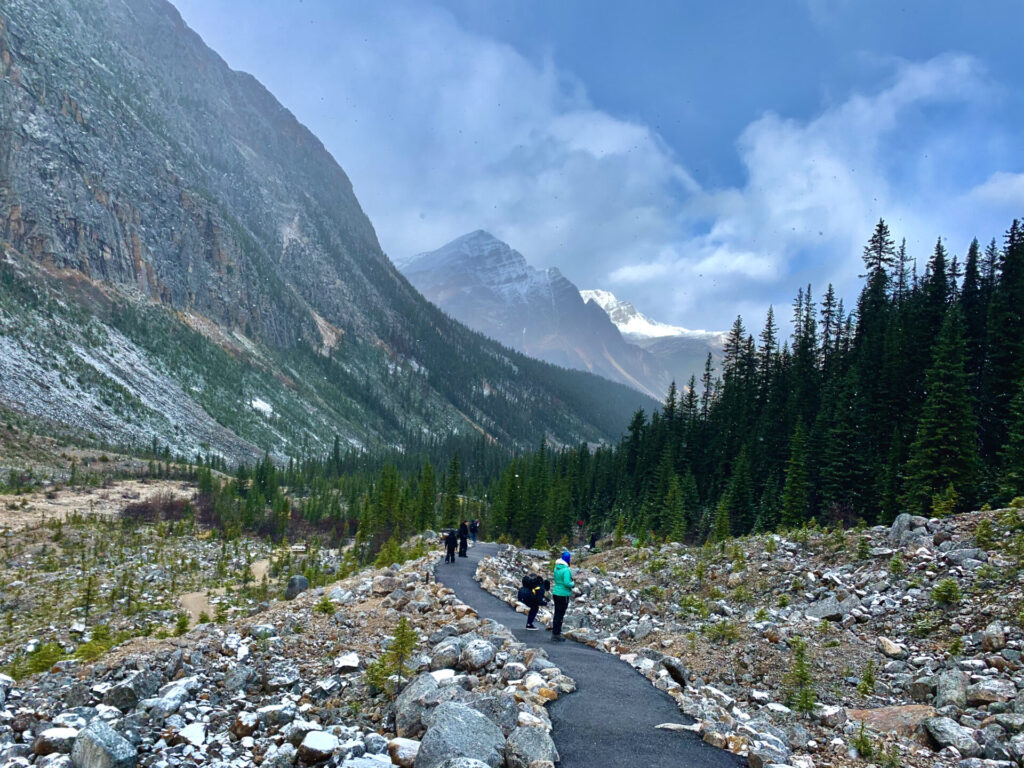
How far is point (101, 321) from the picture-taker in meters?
132

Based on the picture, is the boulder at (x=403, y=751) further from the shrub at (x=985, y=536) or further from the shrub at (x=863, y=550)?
the shrub at (x=863, y=550)

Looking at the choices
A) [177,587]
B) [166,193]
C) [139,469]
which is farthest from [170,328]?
[177,587]

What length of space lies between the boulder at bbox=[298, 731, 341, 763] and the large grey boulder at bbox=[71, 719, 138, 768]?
7.44ft

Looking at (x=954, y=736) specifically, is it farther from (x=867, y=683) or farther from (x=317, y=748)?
(x=317, y=748)

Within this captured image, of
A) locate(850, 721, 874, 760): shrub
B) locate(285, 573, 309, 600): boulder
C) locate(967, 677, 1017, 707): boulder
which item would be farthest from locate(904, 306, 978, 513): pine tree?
locate(285, 573, 309, 600): boulder

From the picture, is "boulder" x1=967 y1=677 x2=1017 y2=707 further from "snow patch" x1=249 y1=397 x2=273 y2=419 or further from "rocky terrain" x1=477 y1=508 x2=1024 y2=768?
"snow patch" x1=249 y1=397 x2=273 y2=419

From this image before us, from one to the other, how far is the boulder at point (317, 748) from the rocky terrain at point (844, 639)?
5.20m

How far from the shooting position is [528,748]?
6.82 m

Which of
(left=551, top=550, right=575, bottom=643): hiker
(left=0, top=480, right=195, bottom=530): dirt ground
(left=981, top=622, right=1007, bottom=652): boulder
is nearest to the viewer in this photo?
(left=981, top=622, right=1007, bottom=652): boulder

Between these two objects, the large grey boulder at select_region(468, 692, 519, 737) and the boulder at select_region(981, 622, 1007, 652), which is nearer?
the large grey boulder at select_region(468, 692, 519, 737)

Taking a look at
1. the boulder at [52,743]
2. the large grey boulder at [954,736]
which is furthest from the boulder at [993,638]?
the boulder at [52,743]

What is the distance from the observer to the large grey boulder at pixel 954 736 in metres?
7.23

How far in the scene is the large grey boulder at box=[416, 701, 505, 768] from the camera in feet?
21.3

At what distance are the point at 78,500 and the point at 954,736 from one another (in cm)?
7699
